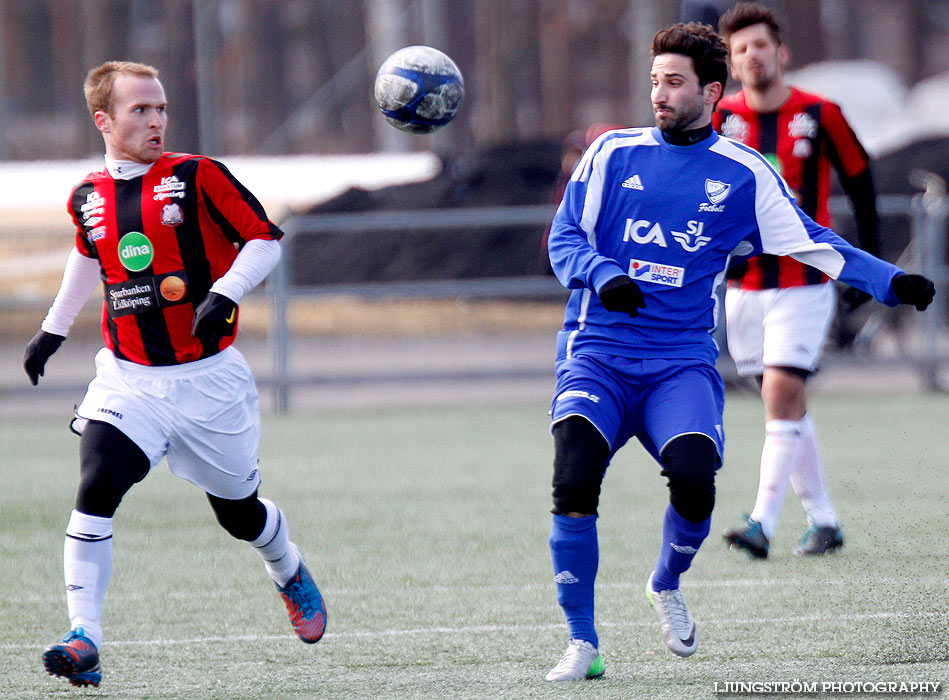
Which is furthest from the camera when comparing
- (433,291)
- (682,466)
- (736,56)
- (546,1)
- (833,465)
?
(546,1)

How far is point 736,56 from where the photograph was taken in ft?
22.4

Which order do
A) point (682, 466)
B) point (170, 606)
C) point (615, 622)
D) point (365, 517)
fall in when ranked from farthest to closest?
1. point (365, 517)
2. point (170, 606)
3. point (615, 622)
4. point (682, 466)

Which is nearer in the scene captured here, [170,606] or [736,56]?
[170,606]

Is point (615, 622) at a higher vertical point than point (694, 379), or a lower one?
lower

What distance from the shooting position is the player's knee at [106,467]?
4781 mm

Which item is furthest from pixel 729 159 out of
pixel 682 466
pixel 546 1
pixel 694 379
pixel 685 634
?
pixel 546 1

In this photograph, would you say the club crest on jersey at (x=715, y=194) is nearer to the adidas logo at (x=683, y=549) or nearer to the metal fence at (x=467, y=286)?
the adidas logo at (x=683, y=549)

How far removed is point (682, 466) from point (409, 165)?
63.8 feet

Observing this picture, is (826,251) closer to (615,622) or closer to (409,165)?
(615,622)

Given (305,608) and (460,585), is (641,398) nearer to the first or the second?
(305,608)

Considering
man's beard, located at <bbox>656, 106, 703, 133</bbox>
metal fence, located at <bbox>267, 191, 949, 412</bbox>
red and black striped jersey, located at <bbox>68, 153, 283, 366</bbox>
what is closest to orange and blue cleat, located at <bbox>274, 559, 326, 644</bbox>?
red and black striped jersey, located at <bbox>68, 153, 283, 366</bbox>

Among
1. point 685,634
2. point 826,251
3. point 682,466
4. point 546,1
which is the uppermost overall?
point 826,251

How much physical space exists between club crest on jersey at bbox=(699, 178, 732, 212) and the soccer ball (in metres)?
1.15

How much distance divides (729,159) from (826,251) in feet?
1.42
